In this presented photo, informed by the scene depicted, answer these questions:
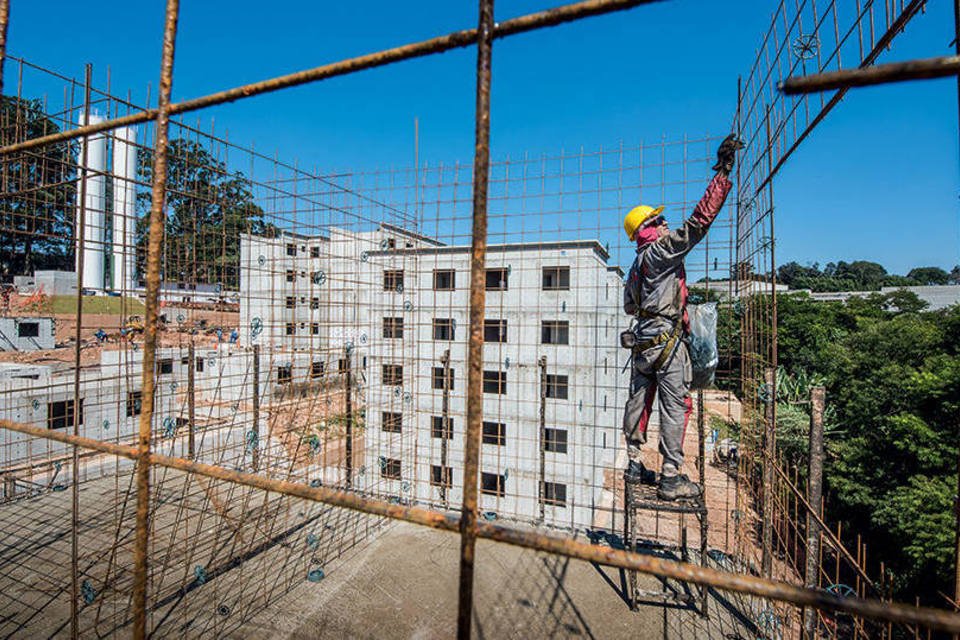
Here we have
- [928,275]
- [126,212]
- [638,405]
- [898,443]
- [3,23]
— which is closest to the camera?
[3,23]

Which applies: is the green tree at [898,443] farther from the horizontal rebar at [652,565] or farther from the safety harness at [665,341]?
the horizontal rebar at [652,565]

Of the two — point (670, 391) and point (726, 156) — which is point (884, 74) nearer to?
point (726, 156)

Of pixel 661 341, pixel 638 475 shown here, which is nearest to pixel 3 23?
pixel 661 341

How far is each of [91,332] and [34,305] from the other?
135 inches

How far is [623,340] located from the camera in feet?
12.4

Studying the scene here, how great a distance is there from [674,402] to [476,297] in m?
2.75

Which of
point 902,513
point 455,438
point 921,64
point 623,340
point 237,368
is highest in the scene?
point 921,64

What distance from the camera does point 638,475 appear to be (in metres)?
3.90

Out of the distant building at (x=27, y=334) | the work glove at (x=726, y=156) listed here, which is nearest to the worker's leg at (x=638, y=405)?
the work glove at (x=726, y=156)

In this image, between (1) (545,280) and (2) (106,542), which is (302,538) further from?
(1) (545,280)

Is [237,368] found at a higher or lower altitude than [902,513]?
higher

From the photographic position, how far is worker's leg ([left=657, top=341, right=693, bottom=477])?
11.8 feet

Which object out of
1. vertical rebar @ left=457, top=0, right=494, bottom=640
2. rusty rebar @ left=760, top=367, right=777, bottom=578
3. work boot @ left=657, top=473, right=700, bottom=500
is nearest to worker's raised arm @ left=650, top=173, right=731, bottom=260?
rusty rebar @ left=760, top=367, right=777, bottom=578

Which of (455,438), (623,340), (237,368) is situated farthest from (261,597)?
(237,368)
